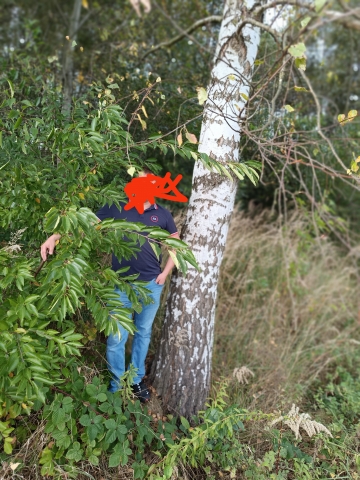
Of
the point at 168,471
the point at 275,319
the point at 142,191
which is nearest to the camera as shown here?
the point at 168,471

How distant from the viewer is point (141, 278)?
267 centimetres

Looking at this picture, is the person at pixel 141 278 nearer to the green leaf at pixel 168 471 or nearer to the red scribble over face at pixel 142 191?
the red scribble over face at pixel 142 191

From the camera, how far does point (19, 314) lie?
1788 mm

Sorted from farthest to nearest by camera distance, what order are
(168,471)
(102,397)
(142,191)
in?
(142,191) → (102,397) → (168,471)

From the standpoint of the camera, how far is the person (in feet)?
8.58

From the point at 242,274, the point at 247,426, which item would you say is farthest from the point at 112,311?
the point at 242,274

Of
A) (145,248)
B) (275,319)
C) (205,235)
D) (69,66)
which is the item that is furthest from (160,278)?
(69,66)

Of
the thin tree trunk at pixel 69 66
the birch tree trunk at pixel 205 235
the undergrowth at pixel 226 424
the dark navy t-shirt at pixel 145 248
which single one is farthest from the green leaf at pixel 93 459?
the thin tree trunk at pixel 69 66

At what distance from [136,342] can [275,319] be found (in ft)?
6.84

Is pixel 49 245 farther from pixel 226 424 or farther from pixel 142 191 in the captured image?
pixel 226 424

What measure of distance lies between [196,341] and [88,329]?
2.66 ft

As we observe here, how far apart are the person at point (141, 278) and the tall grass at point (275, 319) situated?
0.89m

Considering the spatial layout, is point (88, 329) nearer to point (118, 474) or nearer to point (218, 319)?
point (118, 474)

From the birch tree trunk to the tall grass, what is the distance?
638mm
